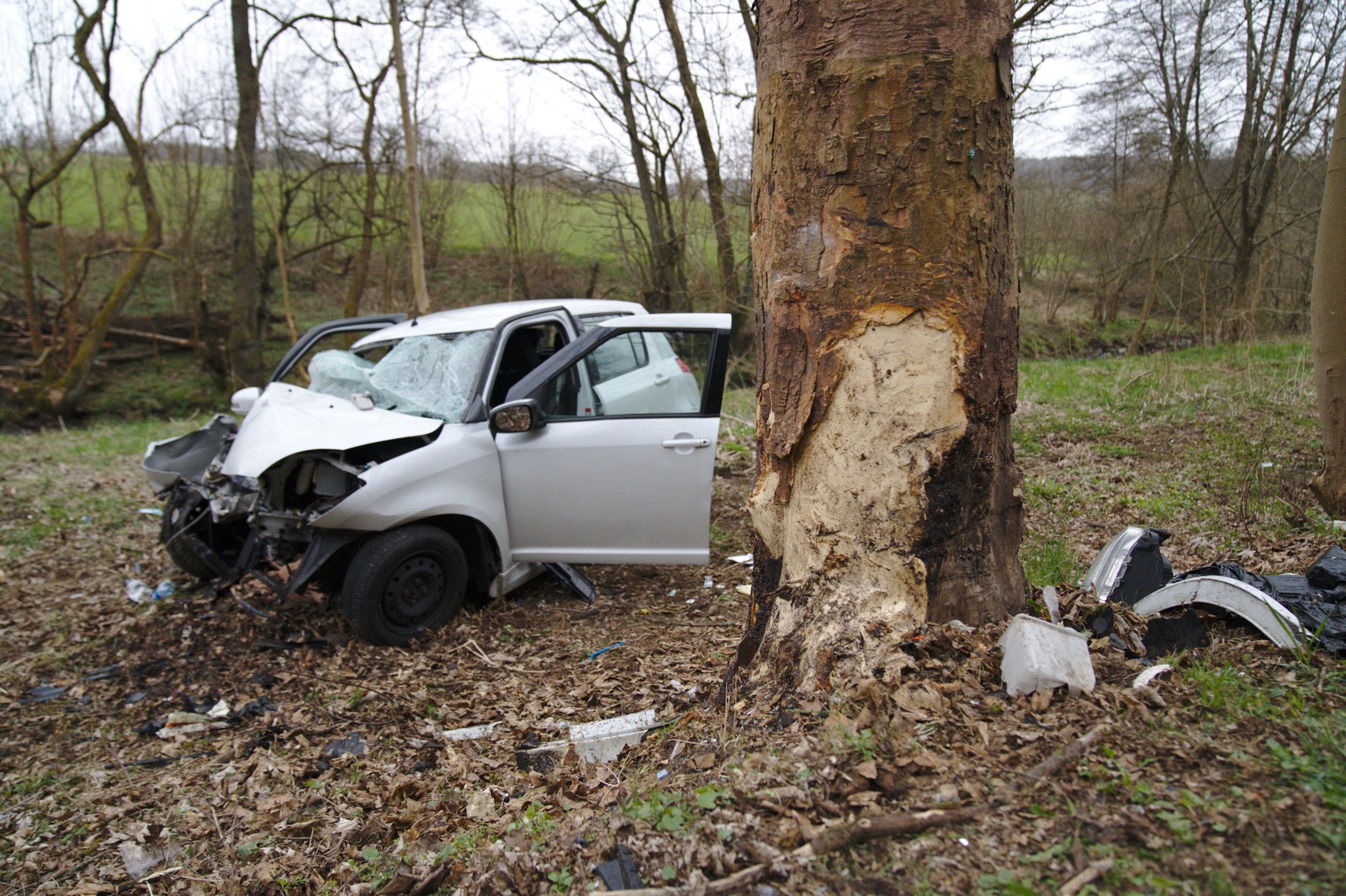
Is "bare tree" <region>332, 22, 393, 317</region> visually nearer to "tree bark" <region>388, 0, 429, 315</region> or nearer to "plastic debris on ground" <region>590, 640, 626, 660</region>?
"tree bark" <region>388, 0, 429, 315</region>

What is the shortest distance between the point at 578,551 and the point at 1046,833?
3648mm

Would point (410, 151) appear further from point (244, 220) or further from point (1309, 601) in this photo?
point (1309, 601)

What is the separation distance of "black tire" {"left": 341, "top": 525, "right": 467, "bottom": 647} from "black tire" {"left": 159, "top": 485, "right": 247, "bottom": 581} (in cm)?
113

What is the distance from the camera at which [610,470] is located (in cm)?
521

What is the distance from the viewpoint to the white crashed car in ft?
15.7

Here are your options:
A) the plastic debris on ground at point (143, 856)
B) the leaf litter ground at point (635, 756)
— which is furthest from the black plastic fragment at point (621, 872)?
the plastic debris on ground at point (143, 856)

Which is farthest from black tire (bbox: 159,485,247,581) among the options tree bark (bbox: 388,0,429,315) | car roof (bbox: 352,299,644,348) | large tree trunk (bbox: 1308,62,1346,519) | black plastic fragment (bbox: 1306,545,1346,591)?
tree bark (bbox: 388,0,429,315)

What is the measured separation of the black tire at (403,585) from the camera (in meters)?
4.70

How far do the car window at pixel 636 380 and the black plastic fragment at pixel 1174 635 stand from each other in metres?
2.87

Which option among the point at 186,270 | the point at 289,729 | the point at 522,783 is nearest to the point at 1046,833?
the point at 522,783

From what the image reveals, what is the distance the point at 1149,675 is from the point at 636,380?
3814 millimetres

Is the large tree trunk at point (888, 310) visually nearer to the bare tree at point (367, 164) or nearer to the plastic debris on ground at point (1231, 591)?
the plastic debris on ground at point (1231, 591)

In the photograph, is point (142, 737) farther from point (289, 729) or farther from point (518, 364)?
point (518, 364)

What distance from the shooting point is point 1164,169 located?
19.2 meters
